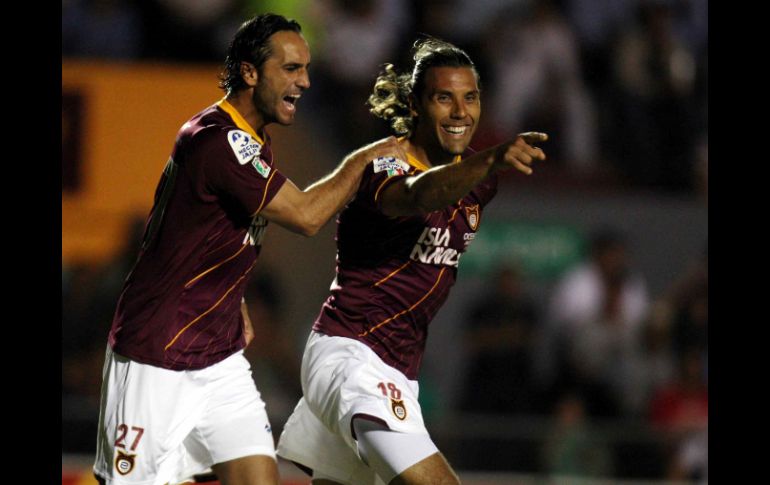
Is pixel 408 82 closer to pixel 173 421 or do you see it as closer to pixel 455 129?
pixel 455 129

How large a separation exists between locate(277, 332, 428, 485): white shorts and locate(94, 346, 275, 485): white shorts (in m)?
0.18

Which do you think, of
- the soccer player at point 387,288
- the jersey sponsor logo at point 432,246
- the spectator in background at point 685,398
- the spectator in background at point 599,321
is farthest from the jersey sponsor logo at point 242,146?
the spectator in background at point 685,398

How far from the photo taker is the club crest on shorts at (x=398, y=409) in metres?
4.84

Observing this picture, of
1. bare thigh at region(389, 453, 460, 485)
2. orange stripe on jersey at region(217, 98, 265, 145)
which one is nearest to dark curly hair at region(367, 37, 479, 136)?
orange stripe on jersey at region(217, 98, 265, 145)

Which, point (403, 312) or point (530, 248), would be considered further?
point (530, 248)

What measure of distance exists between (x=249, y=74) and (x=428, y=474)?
1.76 m

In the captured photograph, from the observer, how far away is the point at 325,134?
9875mm

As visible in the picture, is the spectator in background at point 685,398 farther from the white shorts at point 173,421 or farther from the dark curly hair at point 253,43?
the dark curly hair at point 253,43

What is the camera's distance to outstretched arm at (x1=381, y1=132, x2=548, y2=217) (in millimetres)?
4359

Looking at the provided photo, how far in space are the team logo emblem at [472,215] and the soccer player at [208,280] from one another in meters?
0.45

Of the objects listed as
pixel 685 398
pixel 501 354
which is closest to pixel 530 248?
pixel 501 354

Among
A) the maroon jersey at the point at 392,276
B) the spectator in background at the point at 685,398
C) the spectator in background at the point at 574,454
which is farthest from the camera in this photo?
the spectator in background at the point at 685,398

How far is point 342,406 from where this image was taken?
4910mm
